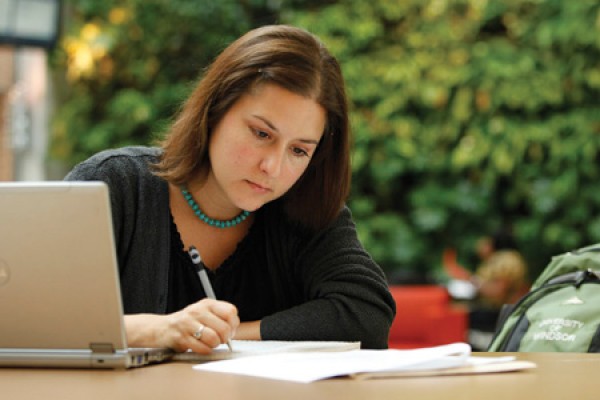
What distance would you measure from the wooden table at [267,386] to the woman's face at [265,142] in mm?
A: 568

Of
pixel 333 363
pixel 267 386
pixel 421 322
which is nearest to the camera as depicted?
pixel 267 386

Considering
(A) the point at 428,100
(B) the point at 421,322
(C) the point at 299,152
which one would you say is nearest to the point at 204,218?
(C) the point at 299,152

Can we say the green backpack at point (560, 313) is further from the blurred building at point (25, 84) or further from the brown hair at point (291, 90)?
the blurred building at point (25, 84)

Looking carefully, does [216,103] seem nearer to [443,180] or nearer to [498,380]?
[498,380]

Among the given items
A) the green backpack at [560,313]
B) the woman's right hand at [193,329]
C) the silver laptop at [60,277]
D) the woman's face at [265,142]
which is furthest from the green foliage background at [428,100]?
the silver laptop at [60,277]

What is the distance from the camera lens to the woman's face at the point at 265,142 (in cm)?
177

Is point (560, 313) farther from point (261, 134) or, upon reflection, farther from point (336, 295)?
point (261, 134)

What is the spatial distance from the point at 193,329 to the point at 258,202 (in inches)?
17.6

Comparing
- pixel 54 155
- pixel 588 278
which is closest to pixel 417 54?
pixel 54 155

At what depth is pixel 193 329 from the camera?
1427 mm

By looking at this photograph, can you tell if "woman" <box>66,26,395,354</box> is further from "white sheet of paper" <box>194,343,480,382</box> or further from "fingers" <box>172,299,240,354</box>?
"white sheet of paper" <box>194,343,480,382</box>

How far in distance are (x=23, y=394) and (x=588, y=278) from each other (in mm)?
1386

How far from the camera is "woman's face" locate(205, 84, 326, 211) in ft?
5.80

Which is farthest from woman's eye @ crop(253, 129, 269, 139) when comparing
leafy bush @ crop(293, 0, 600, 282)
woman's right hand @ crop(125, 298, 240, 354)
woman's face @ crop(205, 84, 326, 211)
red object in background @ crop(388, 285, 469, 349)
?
leafy bush @ crop(293, 0, 600, 282)
